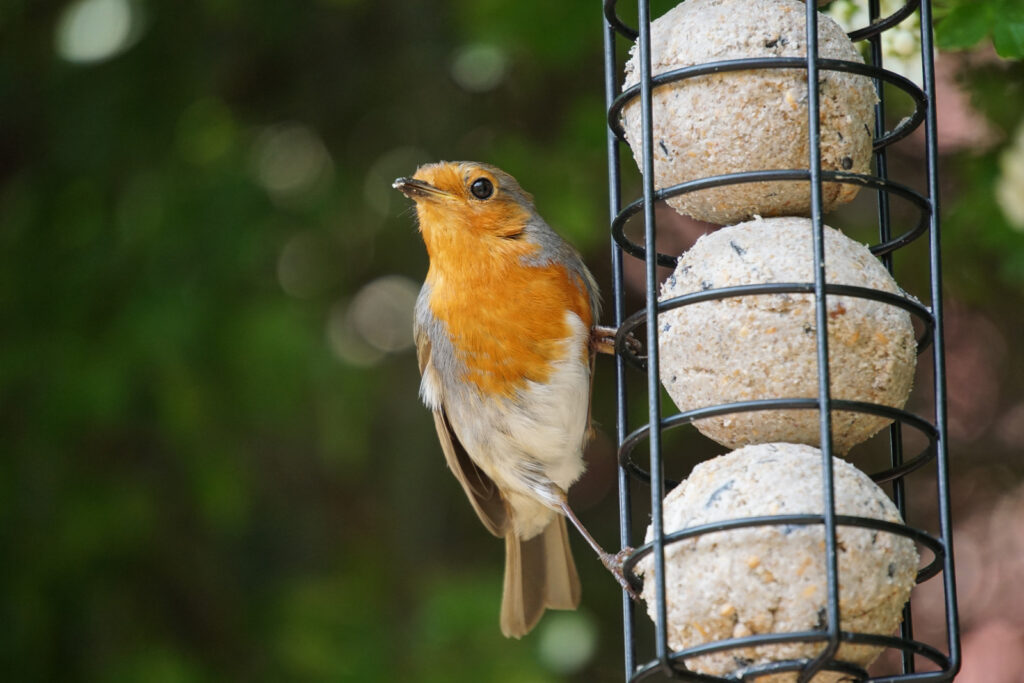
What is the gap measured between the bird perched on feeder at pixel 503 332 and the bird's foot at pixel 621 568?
298 millimetres

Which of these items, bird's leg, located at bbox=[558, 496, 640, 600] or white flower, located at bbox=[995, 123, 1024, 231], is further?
white flower, located at bbox=[995, 123, 1024, 231]

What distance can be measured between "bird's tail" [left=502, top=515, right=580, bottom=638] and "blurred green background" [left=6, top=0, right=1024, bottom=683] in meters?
0.27

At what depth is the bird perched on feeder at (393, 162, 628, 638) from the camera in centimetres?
394

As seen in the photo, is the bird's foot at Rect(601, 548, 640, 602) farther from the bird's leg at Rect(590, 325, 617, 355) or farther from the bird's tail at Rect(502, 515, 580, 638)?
the bird's tail at Rect(502, 515, 580, 638)

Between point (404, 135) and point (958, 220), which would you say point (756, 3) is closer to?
point (958, 220)

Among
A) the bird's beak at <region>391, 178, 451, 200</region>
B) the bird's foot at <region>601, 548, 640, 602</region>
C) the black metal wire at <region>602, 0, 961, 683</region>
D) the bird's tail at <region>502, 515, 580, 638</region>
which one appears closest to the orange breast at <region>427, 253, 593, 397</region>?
the bird's beak at <region>391, 178, 451, 200</region>

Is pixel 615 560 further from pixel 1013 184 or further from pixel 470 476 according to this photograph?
pixel 1013 184

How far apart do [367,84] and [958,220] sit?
253 centimetres

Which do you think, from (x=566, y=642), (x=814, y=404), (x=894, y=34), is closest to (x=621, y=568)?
(x=814, y=404)

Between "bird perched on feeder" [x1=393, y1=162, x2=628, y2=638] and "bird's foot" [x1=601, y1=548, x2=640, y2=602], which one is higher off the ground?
"bird perched on feeder" [x1=393, y1=162, x2=628, y2=638]

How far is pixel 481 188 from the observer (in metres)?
4.14

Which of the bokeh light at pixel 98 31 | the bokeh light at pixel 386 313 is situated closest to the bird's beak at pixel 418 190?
the bokeh light at pixel 386 313

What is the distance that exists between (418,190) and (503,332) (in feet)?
1.65

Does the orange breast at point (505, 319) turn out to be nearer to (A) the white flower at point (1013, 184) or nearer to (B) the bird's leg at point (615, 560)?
(B) the bird's leg at point (615, 560)
